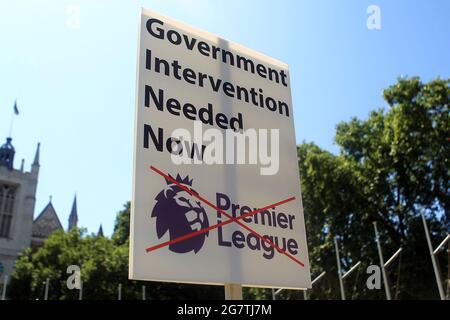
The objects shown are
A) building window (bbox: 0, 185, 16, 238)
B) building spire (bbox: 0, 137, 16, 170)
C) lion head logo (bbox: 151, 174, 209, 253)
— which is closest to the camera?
lion head logo (bbox: 151, 174, 209, 253)

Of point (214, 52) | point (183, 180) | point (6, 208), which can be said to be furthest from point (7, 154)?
point (183, 180)

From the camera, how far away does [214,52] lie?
16.0ft

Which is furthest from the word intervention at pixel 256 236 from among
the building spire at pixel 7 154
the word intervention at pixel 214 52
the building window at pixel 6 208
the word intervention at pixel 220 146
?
the building spire at pixel 7 154

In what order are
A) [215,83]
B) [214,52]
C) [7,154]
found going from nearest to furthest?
[215,83]
[214,52]
[7,154]

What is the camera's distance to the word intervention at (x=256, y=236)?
4.14m

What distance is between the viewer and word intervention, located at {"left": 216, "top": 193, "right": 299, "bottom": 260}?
4.14 metres

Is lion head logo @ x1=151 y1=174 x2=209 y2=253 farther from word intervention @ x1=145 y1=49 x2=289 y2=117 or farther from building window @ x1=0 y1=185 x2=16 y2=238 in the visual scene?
building window @ x1=0 y1=185 x2=16 y2=238

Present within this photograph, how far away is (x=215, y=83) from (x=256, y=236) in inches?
62.3

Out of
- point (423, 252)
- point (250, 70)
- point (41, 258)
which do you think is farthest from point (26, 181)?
point (250, 70)

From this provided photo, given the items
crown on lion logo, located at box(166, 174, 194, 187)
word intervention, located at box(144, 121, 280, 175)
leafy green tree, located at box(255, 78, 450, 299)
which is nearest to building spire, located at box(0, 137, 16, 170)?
leafy green tree, located at box(255, 78, 450, 299)

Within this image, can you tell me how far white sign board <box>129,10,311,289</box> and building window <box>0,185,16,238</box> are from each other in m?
71.7

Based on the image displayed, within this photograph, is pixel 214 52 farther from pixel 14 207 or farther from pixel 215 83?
pixel 14 207

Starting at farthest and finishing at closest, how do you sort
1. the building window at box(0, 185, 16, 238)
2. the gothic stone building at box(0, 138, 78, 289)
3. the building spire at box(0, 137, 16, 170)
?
the building spire at box(0, 137, 16, 170), the building window at box(0, 185, 16, 238), the gothic stone building at box(0, 138, 78, 289)
